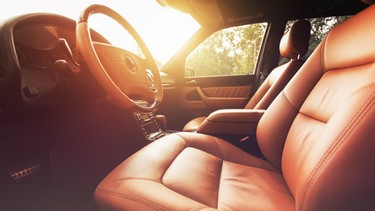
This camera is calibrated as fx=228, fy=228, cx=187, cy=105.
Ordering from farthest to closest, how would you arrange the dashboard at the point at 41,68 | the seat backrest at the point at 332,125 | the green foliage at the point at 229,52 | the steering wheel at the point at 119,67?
the green foliage at the point at 229,52 → the steering wheel at the point at 119,67 → the dashboard at the point at 41,68 → the seat backrest at the point at 332,125

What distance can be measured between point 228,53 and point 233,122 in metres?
1.83

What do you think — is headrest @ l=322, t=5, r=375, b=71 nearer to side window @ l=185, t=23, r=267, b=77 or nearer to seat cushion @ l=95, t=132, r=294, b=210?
seat cushion @ l=95, t=132, r=294, b=210

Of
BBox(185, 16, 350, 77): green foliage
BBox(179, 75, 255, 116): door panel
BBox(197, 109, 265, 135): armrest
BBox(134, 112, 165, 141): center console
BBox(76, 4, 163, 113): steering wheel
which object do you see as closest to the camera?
BBox(76, 4, 163, 113): steering wheel

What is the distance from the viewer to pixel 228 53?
298cm

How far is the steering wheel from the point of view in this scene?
2.59 ft

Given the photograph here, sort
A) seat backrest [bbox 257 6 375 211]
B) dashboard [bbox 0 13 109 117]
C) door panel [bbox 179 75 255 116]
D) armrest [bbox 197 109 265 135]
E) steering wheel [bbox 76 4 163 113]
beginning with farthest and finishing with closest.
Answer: door panel [bbox 179 75 255 116]
armrest [bbox 197 109 265 135]
steering wheel [bbox 76 4 163 113]
dashboard [bbox 0 13 109 117]
seat backrest [bbox 257 6 375 211]

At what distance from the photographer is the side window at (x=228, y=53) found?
2549mm

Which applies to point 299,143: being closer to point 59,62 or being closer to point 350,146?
point 350,146

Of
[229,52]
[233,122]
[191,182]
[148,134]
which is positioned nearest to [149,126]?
[148,134]

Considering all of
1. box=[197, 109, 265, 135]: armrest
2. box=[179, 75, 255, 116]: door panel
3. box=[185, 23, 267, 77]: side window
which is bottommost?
box=[179, 75, 255, 116]: door panel

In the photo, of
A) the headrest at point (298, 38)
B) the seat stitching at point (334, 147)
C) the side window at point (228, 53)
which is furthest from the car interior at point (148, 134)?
the side window at point (228, 53)

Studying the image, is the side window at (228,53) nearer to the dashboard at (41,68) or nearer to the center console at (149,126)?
the center console at (149,126)

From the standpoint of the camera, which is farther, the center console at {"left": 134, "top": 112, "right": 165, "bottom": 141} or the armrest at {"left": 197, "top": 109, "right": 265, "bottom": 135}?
the center console at {"left": 134, "top": 112, "right": 165, "bottom": 141}

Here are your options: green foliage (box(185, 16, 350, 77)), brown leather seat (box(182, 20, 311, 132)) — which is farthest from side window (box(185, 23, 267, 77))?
brown leather seat (box(182, 20, 311, 132))
